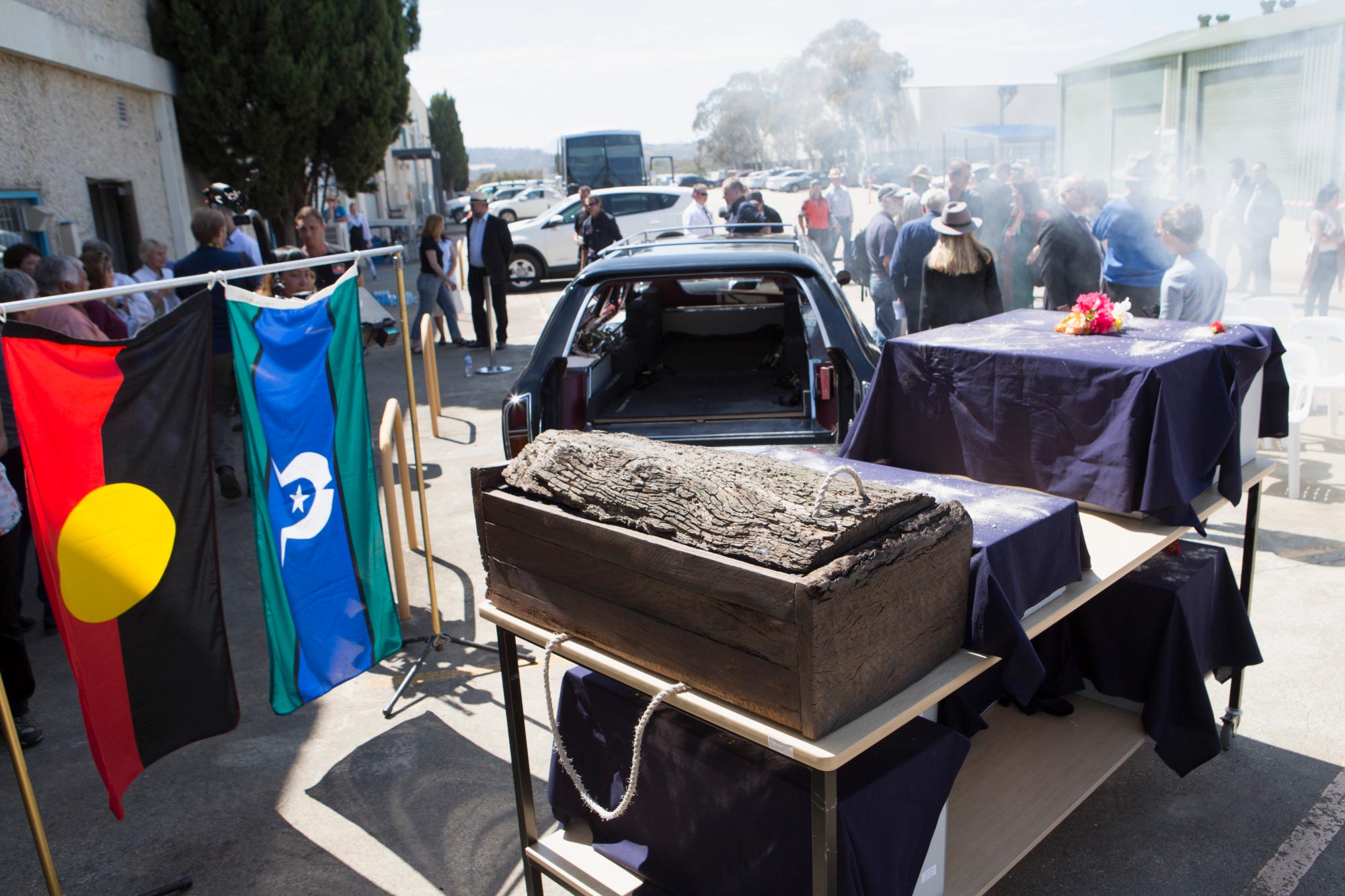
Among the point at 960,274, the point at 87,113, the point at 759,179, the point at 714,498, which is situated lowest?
the point at 714,498

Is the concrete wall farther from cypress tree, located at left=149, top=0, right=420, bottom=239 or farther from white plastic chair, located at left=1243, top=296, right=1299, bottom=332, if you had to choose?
white plastic chair, located at left=1243, top=296, right=1299, bottom=332

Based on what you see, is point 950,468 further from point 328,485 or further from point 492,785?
point 328,485

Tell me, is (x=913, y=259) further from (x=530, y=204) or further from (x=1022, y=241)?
(x=530, y=204)

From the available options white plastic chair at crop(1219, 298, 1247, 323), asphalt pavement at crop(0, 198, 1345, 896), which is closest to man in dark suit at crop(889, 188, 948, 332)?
white plastic chair at crop(1219, 298, 1247, 323)

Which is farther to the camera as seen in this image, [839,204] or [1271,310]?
[839,204]

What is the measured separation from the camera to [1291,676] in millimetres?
3775

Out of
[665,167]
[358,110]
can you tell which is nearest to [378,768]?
[358,110]

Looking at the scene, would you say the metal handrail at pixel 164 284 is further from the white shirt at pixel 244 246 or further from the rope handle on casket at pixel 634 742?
the white shirt at pixel 244 246

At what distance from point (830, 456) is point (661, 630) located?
3.50 feet

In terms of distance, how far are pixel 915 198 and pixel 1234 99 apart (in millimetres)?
16207

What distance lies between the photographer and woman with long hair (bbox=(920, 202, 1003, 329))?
5.93m

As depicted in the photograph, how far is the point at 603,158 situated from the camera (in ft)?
96.3

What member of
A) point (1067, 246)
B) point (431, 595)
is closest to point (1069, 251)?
point (1067, 246)

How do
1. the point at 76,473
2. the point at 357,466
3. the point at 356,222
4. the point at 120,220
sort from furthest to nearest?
1. the point at 356,222
2. the point at 120,220
3. the point at 357,466
4. the point at 76,473
